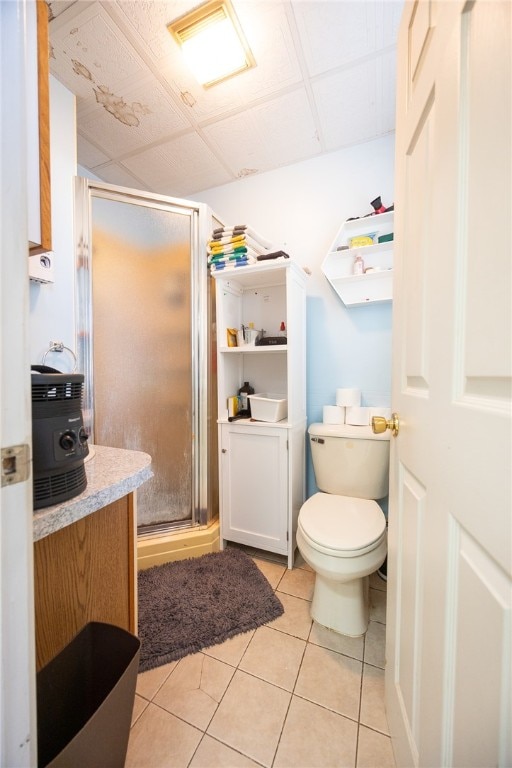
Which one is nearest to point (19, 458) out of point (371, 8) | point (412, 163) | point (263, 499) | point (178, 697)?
point (412, 163)

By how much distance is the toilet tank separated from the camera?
1.50 meters

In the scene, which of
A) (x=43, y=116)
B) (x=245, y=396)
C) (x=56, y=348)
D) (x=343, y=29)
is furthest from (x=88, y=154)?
(x=245, y=396)

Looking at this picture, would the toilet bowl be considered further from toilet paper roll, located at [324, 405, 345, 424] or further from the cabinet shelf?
the cabinet shelf

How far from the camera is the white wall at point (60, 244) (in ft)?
4.42

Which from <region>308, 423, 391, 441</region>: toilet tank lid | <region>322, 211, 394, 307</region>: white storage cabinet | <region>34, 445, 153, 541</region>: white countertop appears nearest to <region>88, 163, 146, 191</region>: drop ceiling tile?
<region>322, 211, 394, 307</region>: white storage cabinet

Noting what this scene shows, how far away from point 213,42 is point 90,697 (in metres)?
2.36

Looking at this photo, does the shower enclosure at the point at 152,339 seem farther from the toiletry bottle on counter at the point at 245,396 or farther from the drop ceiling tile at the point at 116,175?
the drop ceiling tile at the point at 116,175

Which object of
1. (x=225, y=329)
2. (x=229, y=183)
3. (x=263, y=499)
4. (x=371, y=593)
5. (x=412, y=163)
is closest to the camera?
(x=412, y=163)

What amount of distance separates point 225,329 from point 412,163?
123 cm

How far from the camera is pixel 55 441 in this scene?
565 mm

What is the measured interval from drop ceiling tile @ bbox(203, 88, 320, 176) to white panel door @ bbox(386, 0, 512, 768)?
3.13ft

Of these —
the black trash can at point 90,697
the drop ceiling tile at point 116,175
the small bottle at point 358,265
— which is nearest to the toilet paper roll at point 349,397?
the small bottle at point 358,265

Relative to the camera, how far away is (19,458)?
0.37 meters

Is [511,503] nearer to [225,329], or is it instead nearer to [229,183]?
[225,329]
